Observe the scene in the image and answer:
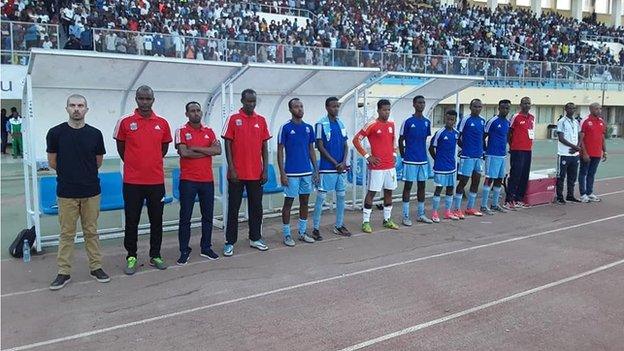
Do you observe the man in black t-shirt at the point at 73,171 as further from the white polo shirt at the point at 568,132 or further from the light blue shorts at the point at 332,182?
the white polo shirt at the point at 568,132

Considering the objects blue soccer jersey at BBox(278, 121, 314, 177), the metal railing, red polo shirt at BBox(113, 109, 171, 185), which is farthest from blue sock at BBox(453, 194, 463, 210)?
the metal railing

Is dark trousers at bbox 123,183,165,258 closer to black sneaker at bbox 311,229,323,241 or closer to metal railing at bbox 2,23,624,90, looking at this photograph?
black sneaker at bbox 311,229,323,241

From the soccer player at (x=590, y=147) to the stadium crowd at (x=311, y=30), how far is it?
11096mm

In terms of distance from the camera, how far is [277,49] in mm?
19672

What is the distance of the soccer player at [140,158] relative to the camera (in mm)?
6254

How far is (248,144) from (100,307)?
8.85 ft

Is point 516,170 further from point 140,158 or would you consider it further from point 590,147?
point 140,158

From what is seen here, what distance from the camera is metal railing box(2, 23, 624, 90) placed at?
1692 cm

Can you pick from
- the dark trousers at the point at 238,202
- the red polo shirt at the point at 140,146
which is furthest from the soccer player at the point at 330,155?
the red polo shirt at the point at 140,146

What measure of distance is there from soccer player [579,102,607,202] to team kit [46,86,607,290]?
0.13 ft

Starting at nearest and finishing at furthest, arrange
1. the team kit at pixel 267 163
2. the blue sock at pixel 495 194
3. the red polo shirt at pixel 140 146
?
the team kit at pixel 267 163
the red polo shirt at pixel 140 146
the blue sock at pixel 495 194

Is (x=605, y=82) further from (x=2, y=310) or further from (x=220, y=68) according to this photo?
(x=2, y=310)

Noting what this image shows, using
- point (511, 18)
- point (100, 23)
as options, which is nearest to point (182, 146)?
point (100, 23)

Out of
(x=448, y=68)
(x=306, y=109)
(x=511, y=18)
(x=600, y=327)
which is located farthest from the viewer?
(x=511, y=18)
